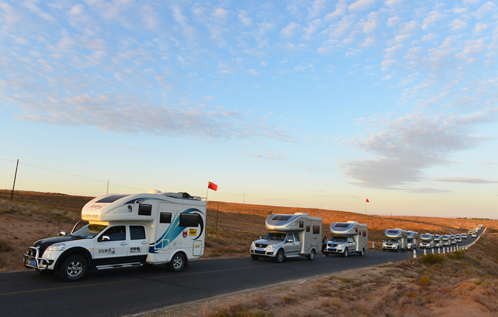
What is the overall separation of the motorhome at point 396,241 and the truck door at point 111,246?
31177 mm

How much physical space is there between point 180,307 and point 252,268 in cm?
878

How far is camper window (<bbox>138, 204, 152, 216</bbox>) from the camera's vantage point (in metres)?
12.9

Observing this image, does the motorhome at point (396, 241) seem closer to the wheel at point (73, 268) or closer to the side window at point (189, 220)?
the side window at point (189, 220)

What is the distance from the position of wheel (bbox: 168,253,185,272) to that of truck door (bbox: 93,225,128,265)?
2.32 metres

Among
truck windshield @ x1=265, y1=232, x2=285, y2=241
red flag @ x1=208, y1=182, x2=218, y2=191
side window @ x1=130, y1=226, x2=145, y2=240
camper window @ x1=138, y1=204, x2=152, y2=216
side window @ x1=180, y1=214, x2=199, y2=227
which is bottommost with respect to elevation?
truck windshield @ x1=265, y1=232, x2=285, y2=241

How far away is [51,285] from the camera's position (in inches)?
397

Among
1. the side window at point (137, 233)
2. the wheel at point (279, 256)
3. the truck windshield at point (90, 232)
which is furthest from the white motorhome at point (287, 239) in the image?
the truck windshield at point (90, 232)

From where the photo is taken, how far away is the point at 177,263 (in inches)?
566

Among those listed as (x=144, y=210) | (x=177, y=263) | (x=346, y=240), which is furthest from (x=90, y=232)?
(x=346, y=240)

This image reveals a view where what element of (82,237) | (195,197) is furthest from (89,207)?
(195,197)

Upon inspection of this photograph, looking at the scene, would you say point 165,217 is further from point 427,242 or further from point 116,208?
point 427,242

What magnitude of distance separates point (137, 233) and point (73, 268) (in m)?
2.55

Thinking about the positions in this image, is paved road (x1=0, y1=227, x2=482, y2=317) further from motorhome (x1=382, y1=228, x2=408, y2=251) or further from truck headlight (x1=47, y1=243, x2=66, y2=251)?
motorhome (x1=382, y1=228, x2=408, y2=251)

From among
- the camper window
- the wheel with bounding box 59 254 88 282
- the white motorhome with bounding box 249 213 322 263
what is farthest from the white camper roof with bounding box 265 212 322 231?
the wheel with bounding box 59 254 88 282
